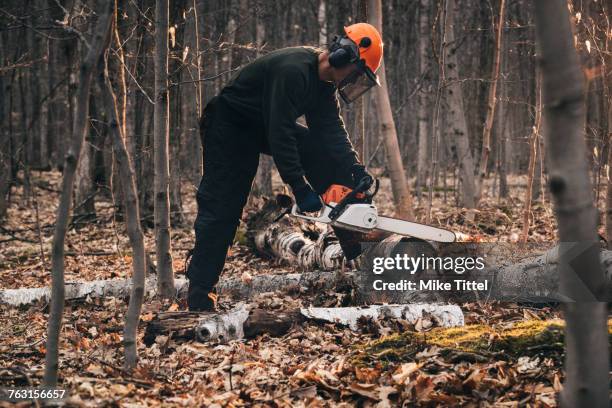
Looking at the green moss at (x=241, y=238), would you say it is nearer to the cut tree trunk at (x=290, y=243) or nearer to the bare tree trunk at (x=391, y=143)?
the cut tree trunk at (x=290, y=243)

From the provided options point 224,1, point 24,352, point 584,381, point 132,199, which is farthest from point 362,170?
point 224,1

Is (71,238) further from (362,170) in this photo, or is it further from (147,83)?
(362,170)

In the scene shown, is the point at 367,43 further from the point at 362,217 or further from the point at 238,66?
the point at 238,66

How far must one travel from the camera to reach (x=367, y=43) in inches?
187

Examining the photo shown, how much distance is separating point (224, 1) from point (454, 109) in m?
7.69

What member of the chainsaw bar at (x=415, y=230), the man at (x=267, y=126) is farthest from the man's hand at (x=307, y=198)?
the chainsaw bar at (x=415, y=230)

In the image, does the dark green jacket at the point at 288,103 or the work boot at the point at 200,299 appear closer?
the dark green jacket at the point at 288,103

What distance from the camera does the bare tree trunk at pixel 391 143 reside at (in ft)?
24.3

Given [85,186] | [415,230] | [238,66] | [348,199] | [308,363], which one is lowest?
[308,363]

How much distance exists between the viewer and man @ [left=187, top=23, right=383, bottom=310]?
461cm

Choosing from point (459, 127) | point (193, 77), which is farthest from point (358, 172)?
point (459, 127)

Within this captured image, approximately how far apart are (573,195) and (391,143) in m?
5.88

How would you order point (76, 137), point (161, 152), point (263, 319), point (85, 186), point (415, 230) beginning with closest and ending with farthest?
point (76, 137) < point (263, 319) < point (415, 230) < point (161, 152) < point (85, 186)

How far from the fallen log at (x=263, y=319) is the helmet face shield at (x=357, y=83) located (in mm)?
1703
